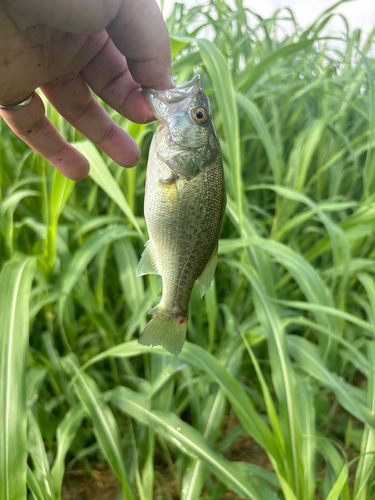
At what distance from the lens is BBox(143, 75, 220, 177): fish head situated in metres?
0.78

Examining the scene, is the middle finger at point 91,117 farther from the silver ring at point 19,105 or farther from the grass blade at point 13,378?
the grass blade at point 13,378

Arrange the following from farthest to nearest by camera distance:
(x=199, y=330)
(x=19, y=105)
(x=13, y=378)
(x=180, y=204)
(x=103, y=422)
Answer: (x=199, y=330) → (x=103, y=422) → (x=19, y=105) → (x=13, y=378) → (x=180, y=204)

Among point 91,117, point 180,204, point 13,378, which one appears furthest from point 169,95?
point 13,378

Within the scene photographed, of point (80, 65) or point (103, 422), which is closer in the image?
point (80, 65)

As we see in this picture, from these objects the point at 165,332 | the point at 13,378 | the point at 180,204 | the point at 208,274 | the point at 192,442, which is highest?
the point at 180,204

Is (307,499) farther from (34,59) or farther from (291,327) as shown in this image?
(34,59)

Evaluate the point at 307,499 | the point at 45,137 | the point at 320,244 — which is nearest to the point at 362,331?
the point at 320,244

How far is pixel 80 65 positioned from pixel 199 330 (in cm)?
99

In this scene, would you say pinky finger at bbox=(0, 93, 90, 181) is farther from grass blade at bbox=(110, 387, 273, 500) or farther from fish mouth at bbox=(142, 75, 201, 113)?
grass blade at bbox=(110, 387, 273, 500)

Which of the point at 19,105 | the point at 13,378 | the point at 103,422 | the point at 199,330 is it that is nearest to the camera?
the point at 13,378

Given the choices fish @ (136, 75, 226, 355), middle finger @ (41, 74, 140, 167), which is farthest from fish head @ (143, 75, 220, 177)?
middle finger @ (41, 74, 140, 167)

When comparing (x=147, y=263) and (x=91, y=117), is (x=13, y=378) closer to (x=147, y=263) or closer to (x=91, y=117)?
(x=147, y=263)

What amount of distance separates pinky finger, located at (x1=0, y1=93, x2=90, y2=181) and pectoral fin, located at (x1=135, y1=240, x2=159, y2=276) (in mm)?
414

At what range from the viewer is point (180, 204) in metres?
0.75
